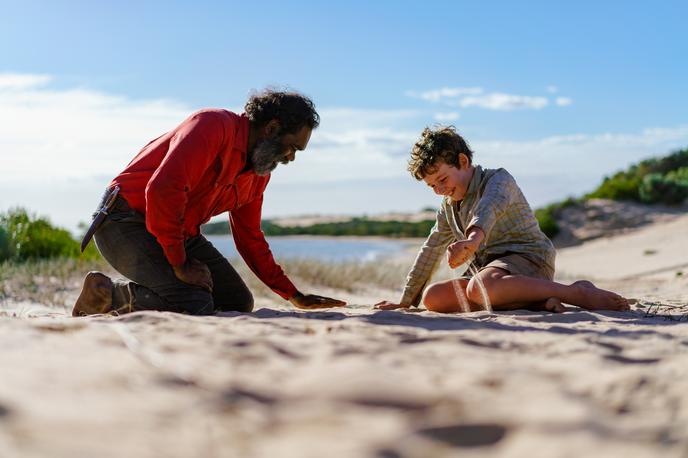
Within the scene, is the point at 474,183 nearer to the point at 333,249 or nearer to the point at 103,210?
the point at 103,210

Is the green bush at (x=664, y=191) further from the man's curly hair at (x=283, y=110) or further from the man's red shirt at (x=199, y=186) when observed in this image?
the man's curly hair at (x=283, y=110)

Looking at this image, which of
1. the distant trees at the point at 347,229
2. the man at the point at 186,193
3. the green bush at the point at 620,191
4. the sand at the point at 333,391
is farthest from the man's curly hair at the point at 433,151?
the distant trees at the point at 347,229

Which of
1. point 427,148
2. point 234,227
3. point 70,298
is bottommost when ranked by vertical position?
point 70,298

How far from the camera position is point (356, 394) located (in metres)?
1.73

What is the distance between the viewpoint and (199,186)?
395 cm

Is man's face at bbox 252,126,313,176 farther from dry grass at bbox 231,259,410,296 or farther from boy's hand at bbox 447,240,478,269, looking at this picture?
dry grass at bbox 231,259,410,296

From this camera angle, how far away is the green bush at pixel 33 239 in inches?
347

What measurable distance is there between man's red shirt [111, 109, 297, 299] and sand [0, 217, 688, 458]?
98cm

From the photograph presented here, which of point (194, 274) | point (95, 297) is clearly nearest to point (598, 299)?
point (194, 274)

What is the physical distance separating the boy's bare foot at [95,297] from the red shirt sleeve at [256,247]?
972mm

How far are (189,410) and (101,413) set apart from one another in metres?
0.19

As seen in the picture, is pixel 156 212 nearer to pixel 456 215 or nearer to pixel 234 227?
pixel 234 227

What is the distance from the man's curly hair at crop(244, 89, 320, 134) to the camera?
388 cm

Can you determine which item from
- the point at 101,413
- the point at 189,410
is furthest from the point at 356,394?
the point at 101,413
